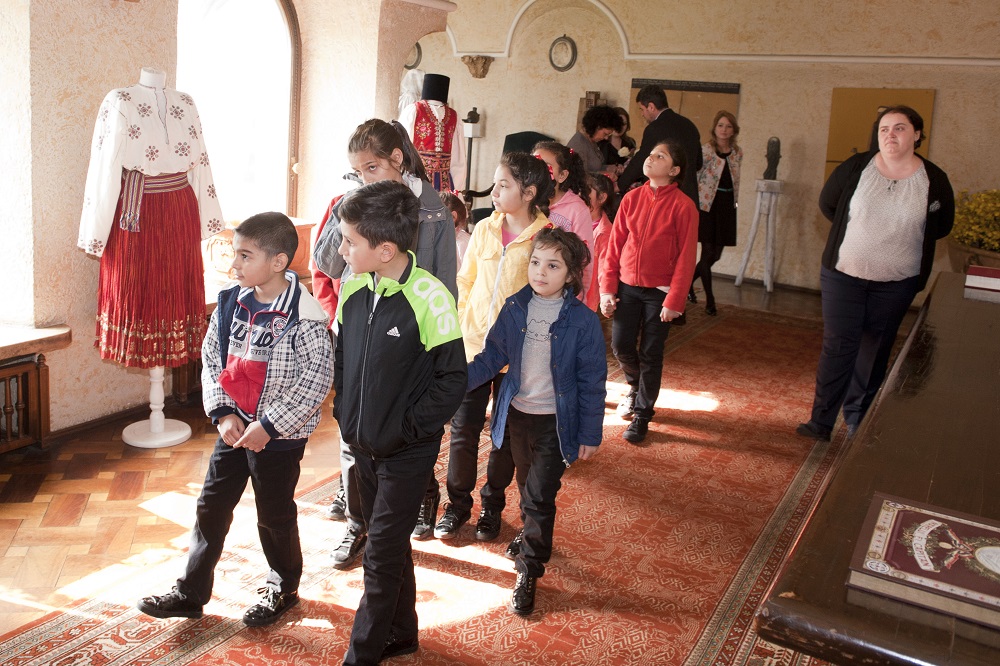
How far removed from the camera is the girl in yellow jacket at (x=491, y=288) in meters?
3.12

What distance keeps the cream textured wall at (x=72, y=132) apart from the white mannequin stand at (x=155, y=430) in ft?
1.03

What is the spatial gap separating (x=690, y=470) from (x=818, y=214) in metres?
6.06

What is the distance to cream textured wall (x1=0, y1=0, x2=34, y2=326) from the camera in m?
3.61

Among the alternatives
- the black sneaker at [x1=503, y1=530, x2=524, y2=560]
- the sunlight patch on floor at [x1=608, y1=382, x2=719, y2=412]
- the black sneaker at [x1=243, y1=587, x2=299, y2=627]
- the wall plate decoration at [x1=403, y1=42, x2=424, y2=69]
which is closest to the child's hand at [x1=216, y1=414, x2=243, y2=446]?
the black sneaker at [x1=243, y1=587, x2=299, y2=627]

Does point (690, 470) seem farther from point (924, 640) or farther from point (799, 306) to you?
point (799, 306)

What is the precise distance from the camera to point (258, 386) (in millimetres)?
2484

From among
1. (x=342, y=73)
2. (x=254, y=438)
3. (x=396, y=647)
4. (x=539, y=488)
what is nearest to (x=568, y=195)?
(x=539, y=488)

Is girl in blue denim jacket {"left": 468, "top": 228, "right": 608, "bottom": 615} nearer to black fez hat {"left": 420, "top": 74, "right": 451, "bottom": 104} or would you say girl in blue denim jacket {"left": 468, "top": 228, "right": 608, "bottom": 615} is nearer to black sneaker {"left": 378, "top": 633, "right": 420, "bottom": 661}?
black sneaker {"left": 378, "top": 633, "right": 420, "bottom": 661}

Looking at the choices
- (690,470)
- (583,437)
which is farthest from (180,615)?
(690,470)

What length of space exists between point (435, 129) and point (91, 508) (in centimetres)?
324

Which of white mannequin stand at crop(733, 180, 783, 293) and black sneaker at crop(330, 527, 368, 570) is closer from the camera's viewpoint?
black sneaker at crop(330, 527, 368, 570)

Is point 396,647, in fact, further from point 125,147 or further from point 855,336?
point 855,336

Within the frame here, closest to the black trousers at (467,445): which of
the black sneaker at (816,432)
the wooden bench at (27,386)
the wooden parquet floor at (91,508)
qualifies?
the wooden parquet floor at (91,508)

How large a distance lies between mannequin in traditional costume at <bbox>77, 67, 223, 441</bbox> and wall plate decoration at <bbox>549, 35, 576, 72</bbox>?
7338 millimetres
